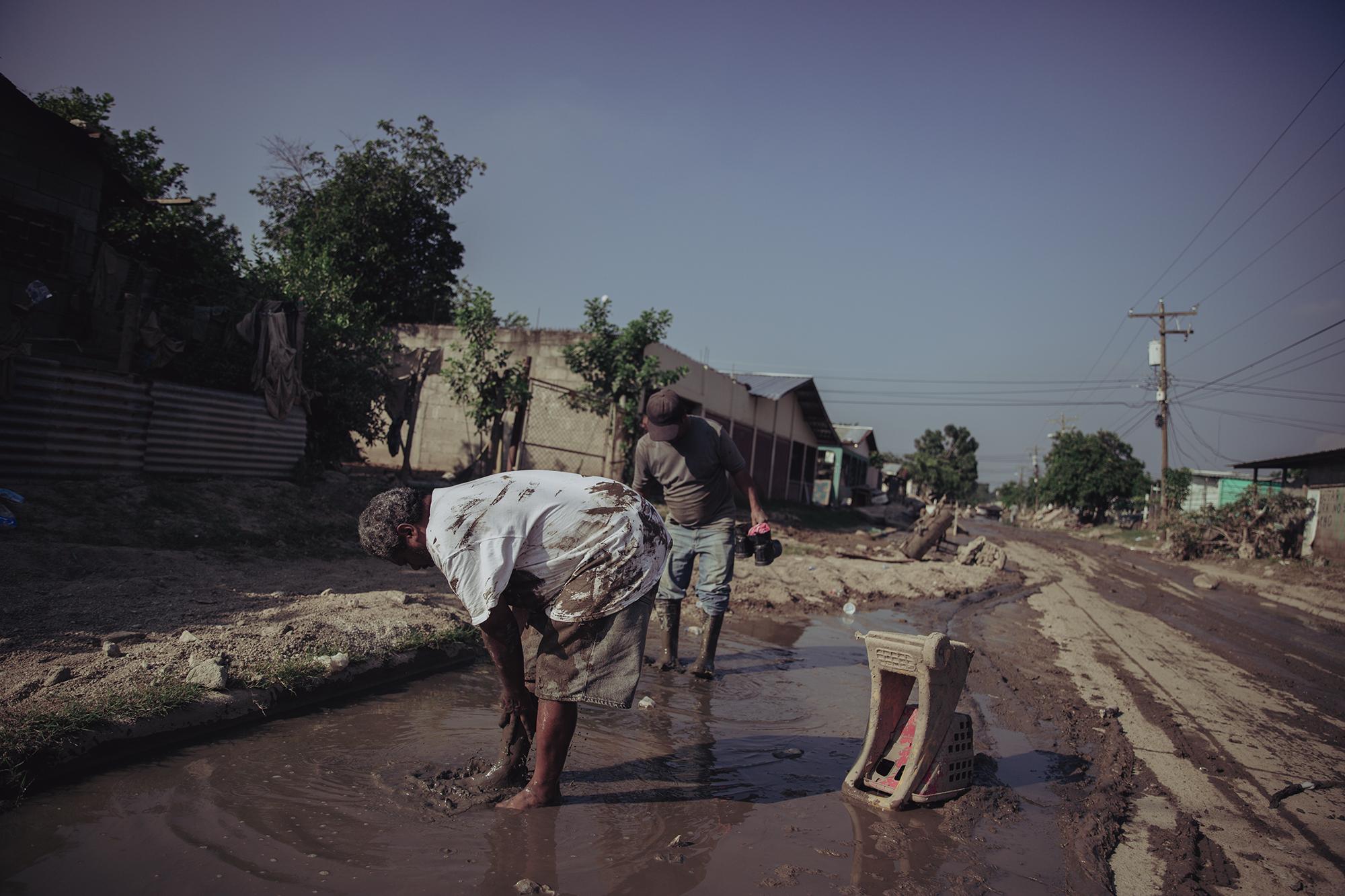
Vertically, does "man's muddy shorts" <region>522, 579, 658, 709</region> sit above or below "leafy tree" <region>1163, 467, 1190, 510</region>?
below

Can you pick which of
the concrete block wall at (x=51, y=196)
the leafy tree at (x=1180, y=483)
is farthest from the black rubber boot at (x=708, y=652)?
the leafy tree at (x=1180, y=483)

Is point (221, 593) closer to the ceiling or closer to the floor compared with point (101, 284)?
closer to the floor

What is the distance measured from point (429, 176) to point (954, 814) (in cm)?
2074

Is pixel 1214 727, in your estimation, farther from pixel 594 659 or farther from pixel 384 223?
pixel 384 223

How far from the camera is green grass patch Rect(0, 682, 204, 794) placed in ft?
8.30

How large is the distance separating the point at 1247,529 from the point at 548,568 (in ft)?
70.7

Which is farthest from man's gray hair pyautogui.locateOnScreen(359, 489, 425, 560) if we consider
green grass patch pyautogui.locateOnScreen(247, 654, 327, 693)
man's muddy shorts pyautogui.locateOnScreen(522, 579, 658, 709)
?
green grass patch pyautogui.locateOnScreen(247, 654, 327, 693)

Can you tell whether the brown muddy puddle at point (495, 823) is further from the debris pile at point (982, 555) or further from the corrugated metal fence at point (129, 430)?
the debris pile at point (982, 555)

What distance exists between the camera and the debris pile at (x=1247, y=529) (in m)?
18.6

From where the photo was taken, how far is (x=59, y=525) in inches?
244

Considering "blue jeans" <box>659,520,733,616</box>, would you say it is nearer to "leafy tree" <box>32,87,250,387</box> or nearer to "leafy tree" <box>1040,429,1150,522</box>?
"leafy tree" <box>32,87,250,387</box>

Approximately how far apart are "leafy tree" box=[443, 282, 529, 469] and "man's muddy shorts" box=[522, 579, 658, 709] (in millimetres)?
8314

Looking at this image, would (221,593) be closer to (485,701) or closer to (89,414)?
(485,701)

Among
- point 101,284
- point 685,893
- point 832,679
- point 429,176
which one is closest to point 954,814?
point 685,893
